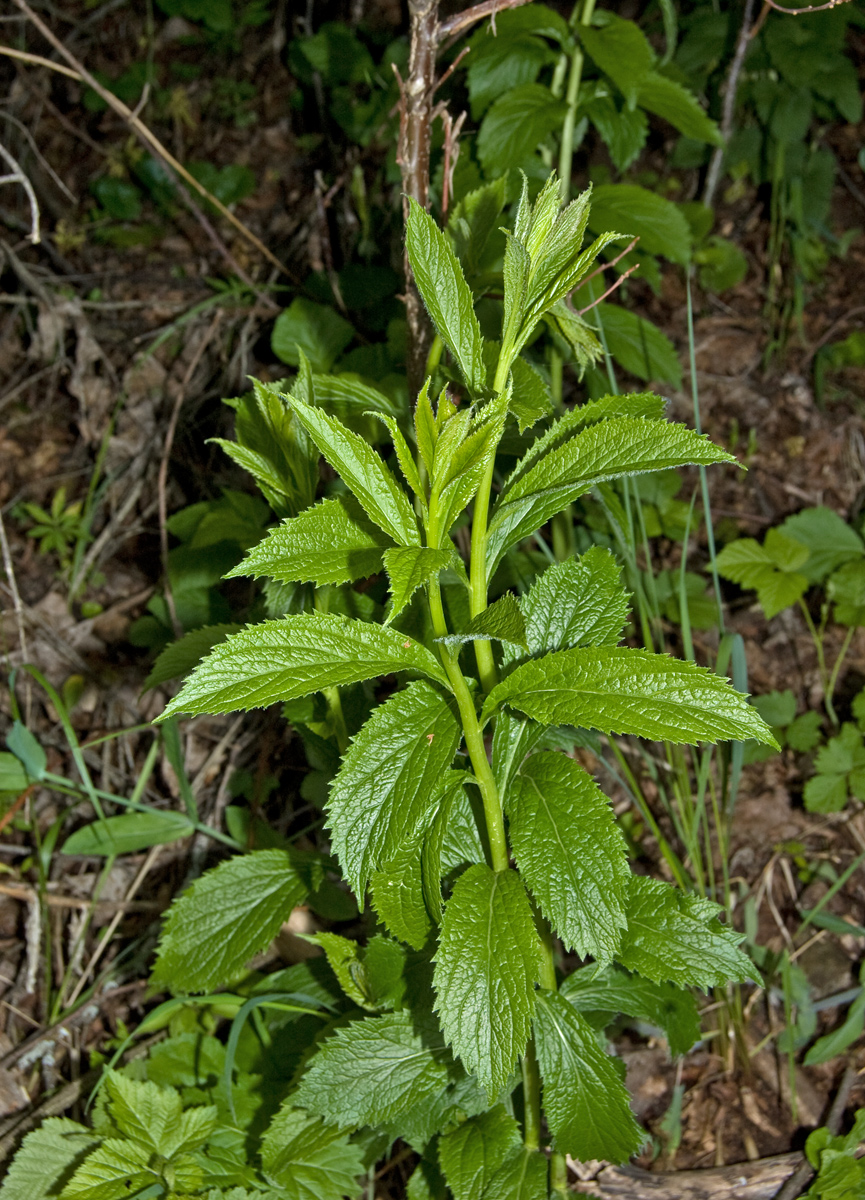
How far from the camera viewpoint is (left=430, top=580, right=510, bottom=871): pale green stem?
3.74ft

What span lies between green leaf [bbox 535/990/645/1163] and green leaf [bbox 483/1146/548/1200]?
0.40 ft

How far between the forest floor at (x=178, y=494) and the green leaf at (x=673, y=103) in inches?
40.0

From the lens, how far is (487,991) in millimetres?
1107

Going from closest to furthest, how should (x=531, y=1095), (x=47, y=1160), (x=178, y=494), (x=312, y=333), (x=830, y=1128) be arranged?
(x=531, y=1095)
(x=47, y=1160)
(x=830, y=1128)
(x=312, y=333)
(x=178, y=494)

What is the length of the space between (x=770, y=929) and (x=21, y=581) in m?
2.35

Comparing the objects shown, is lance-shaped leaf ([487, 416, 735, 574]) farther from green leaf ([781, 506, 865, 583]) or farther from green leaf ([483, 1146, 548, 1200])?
green leaf ([781, 506, 865, 583])

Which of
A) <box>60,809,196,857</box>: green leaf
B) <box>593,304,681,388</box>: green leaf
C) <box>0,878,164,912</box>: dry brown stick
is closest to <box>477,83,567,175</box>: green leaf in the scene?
<box>593,304,681,388</box>: green leaf

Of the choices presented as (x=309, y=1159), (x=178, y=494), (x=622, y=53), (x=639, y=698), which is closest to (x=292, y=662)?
(x=639, y=698)

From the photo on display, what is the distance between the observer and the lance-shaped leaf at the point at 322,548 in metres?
1.06

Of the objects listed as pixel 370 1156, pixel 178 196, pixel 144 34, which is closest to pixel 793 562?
pixel 370 1156

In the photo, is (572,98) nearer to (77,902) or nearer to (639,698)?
(639,698)

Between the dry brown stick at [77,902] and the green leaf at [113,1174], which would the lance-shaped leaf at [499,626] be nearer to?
the green leaf at [113,1174]

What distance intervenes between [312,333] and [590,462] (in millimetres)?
1624

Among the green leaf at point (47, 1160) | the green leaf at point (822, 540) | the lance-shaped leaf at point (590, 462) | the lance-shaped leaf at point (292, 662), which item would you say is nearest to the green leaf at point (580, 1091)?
the lance-shaped leaf at point (292, 662)
